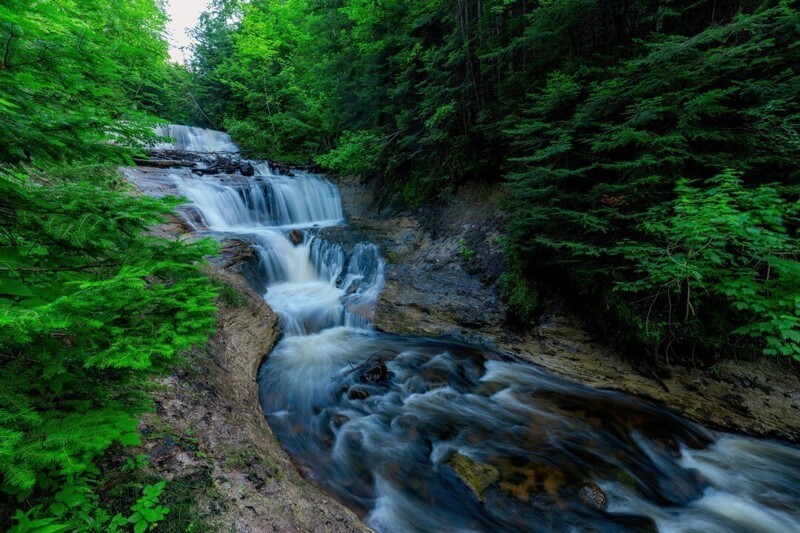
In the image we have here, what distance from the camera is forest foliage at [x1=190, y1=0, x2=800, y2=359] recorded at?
3594mm

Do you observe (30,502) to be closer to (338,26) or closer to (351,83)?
(351,83)

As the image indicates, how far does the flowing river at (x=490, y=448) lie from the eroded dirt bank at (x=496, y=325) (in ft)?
0.83

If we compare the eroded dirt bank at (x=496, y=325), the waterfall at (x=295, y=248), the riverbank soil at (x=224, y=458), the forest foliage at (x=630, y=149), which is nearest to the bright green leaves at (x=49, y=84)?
the riverbank soil at (x=224, y=458)

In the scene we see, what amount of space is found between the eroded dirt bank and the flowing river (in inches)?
9.9

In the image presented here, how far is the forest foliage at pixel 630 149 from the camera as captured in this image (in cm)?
359

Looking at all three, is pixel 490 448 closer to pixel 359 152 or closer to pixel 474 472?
pixel 474 472

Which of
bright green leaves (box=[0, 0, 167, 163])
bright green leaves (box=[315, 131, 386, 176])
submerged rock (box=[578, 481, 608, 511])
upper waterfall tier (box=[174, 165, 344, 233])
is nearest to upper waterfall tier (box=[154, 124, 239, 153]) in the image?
upper waterfall tier (box=[174, 165, 344, 233])

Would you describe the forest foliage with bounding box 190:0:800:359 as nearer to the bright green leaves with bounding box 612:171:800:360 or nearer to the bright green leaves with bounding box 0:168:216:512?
the bright green leaves with bounding box 612:171:800:360

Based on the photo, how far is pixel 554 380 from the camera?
206 inches

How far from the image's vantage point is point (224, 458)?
2521 millimetres

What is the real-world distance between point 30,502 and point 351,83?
12189 mm

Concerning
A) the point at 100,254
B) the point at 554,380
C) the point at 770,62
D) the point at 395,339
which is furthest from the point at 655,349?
the point at 100,254

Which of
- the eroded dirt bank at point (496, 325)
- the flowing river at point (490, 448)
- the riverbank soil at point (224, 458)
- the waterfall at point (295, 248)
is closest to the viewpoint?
the riverbank soil at point (224, 458)

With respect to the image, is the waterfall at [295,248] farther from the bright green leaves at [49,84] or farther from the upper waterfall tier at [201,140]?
the upper waterfall tier at [201,140]
